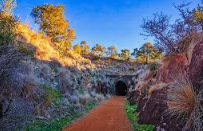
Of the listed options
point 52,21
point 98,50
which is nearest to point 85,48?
point 98,50

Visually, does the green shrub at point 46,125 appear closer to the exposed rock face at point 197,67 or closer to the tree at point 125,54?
the exposed rock face at point 197,67

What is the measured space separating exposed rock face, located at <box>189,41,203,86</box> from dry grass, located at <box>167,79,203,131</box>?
37cm

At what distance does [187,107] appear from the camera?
580cm

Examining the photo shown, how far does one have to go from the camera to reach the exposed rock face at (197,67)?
649cm

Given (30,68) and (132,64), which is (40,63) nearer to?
(30,68)

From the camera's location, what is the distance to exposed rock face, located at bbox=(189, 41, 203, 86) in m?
6.49

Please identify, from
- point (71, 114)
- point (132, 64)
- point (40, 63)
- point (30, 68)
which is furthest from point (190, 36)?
point (132, 64)

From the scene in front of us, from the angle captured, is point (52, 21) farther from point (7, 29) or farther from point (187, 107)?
point (187, 107)

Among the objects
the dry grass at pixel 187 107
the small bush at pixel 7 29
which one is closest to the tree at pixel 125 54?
the small bush at pixel 7 29

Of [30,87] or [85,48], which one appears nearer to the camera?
[30,87]

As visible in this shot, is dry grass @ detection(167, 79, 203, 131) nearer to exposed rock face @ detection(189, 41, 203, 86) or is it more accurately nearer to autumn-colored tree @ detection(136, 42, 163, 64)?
exposed rock face @ detection(189, 41, 203, 86)

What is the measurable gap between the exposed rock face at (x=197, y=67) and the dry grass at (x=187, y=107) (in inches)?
14.7

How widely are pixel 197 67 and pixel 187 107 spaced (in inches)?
70.9

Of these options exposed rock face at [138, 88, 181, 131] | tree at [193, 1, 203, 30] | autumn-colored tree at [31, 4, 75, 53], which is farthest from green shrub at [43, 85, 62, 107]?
autumn-colored tree at [31, 4, 75, 53]
